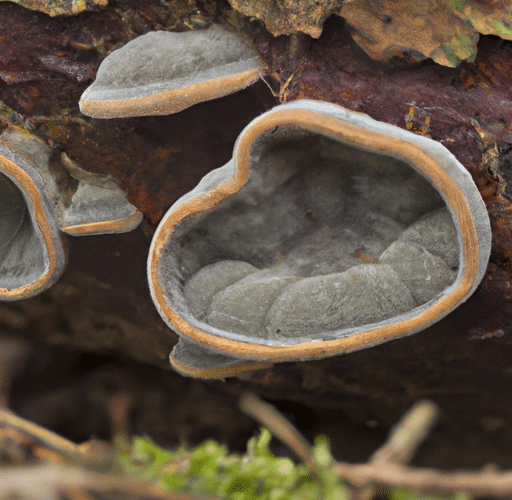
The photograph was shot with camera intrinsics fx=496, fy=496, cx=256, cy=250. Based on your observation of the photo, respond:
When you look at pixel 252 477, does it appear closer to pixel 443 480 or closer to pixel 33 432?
pixel 33 432

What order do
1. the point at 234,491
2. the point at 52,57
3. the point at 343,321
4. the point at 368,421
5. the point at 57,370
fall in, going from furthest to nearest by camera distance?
the point at 57,370
the point at 368,421
the point at 234,491
the point at 52,57
the point at 343,321

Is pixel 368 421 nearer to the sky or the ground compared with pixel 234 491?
nearer to the ground

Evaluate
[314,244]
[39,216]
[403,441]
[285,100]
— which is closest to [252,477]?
[314,244]

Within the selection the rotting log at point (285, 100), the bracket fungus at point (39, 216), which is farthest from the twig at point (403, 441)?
the bracket fungus at point (39, 216)

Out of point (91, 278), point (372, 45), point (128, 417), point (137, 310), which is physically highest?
point (372, 45)

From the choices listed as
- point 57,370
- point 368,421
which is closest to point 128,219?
point 368,421

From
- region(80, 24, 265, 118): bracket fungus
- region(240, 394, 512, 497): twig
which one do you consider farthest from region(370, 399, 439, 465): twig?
region(80, 24, 265, 118): bracket fungus

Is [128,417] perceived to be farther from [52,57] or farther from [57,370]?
[52,57]

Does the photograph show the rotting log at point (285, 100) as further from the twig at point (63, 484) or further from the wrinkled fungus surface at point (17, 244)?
the twig at point (63, 484)
